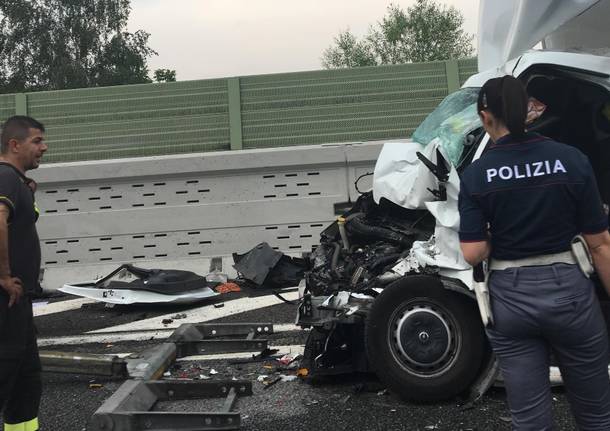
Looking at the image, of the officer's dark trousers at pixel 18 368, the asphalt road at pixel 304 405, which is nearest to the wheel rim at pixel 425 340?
the asphalt road at pixel 304 405

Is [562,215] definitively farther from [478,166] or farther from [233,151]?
[233,151]

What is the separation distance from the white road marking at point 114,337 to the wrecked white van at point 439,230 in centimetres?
120

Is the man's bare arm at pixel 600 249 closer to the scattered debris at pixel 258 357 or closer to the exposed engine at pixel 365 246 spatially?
the exposed engine at pixel 365 246

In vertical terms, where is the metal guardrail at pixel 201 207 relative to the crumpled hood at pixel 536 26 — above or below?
below

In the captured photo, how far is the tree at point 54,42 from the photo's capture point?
40.3 meters

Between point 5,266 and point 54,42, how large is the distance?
42562mm

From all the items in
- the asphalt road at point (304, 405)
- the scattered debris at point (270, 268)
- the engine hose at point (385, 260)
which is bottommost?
the asphalt road at point (304, 405)

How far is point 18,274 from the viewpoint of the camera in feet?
10.6

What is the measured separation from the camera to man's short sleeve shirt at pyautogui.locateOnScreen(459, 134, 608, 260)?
2.22m

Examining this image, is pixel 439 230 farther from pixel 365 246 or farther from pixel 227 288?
pixel 227 288

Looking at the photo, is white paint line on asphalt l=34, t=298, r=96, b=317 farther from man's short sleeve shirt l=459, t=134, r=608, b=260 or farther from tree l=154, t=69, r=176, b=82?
tree l=154, t=69, r=176, b=82

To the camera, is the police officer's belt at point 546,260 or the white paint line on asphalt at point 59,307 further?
the white paint line on asphalt at point 59,307

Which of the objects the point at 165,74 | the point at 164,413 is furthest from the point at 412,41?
the point at 164,413

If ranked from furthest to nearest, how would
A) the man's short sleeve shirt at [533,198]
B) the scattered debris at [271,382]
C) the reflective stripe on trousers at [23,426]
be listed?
the scattered debris at [271,382] < the reflective stripe on trousers at [23,426] < the man's short sleeve shirt at [533,198]
